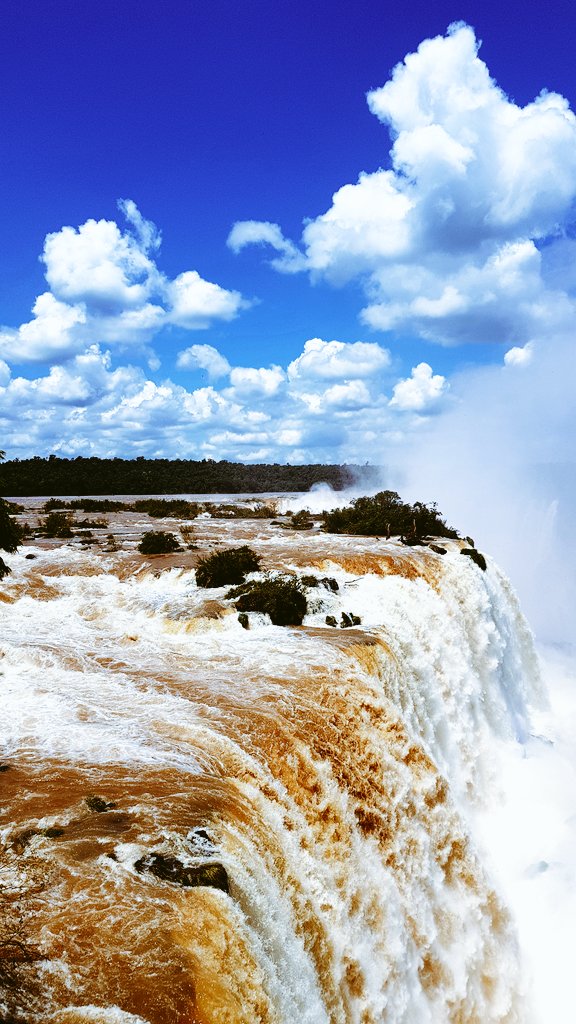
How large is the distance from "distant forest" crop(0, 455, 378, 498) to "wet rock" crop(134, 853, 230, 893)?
63.5 metres

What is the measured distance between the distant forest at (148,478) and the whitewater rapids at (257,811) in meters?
56.7

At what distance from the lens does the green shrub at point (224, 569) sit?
1833 cm

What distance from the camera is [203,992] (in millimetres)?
4535

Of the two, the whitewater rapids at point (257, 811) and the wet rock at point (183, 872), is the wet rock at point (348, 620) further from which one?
the wet rock at point (183, 872)

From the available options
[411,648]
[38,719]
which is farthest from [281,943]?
[411,648]

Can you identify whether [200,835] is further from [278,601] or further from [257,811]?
[278,601]

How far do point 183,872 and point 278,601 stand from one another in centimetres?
931

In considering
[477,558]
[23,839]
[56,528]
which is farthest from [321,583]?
[56,528]

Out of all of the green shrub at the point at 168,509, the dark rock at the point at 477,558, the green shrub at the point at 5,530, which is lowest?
the dark rock at the point at 477,558

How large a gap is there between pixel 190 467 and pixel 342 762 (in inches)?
3398

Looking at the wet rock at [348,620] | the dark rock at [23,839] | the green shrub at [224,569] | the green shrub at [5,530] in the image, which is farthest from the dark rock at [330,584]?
the dark rock at [23,839]

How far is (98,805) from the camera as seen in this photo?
6812 mm

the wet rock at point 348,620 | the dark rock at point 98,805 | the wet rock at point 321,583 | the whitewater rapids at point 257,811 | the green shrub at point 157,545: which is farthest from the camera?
the green shrub at point 157,545

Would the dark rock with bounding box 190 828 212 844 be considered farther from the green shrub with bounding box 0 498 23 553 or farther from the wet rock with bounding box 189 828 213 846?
the green shrub with bounding box 0 498 23 553
